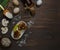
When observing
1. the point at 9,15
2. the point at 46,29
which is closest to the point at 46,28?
the point at 46,29

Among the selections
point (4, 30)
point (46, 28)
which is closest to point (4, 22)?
point (4, 30)

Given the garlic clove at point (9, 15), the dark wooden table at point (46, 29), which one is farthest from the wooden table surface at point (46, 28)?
the garlic clove at point (9, 15)

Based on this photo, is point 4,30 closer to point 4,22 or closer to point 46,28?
point 4,22

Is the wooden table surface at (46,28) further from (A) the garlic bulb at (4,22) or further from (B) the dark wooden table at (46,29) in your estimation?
(A) the garlic bulb at (4,22)

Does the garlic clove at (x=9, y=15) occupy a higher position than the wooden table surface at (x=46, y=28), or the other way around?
the garlic clove at (x=9, y=15)

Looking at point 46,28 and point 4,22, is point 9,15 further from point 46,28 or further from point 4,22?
point 46,28

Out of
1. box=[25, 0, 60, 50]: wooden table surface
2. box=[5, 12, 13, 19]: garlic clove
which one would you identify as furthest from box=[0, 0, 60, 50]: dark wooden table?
box=[5, 12, 13, 19]: garlic clove

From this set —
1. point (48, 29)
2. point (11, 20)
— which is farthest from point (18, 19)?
point (48, 29)

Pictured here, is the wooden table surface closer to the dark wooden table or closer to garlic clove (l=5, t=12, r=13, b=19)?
the dark wooden table
